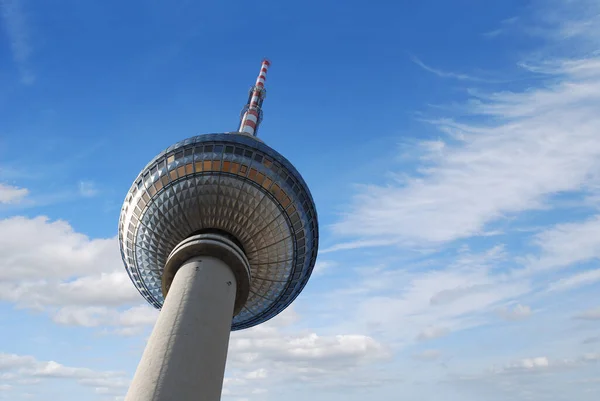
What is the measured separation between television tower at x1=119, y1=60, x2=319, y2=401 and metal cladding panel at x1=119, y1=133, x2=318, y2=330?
2.7 inches

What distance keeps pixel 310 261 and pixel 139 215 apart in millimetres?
13024

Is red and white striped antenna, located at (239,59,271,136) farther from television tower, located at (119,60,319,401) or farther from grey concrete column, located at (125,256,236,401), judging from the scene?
grey concrete column, located at (125,256,236,401)

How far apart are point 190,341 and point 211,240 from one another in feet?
20.9

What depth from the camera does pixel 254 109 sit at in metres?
44.7

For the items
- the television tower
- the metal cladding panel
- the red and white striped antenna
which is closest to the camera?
the television tower

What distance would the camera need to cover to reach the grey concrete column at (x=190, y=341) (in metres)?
17.8

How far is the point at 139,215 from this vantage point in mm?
27047

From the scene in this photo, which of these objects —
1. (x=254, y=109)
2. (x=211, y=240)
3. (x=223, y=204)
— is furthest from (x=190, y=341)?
(x=254, y=109)

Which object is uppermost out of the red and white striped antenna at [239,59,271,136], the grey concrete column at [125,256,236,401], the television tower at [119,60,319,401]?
the red and white striped antenna at [239,59,271,136]

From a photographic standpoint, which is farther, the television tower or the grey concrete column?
the television tower

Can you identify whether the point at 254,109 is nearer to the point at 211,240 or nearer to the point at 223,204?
the point at 223,204

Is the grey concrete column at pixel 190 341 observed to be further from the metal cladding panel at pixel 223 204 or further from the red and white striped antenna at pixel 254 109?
the red and white striped antenna at pixel 254 109

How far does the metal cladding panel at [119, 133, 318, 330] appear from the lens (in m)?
25.4

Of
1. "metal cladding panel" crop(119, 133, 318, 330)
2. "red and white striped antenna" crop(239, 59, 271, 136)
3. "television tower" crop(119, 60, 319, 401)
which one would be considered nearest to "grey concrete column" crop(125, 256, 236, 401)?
"television tower" crop(119, 60, 319, 401)
